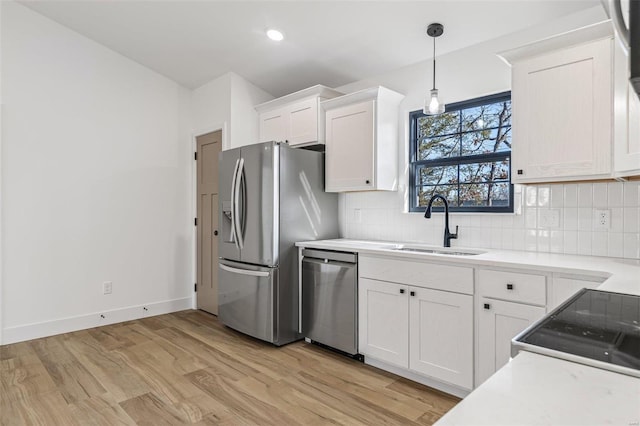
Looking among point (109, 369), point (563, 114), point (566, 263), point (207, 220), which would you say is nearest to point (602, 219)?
point (566, 263)

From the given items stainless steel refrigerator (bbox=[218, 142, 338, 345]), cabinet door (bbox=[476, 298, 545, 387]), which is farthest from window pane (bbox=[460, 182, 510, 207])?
stainless steel refrigerator (bbox=[218, 142, 338, 345])

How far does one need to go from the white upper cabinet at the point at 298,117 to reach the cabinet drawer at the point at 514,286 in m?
2.05

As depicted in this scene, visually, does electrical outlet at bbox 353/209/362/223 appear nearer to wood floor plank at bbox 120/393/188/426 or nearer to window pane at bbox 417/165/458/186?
window pane at bbox 417/165/458/186

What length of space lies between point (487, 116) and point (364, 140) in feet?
3.26

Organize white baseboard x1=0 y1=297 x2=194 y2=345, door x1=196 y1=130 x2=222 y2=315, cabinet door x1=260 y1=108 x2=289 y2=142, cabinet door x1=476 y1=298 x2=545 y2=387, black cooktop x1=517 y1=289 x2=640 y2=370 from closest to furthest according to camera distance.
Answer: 1. black cooktop x1=517 y1=289 x2=640 y2=370
2. cabinet door x1=476 y1=298 x2=545 y2=387
3. white baseboard x1=0 y1=297 x2=194 y2=345
4. cabinet door x1=260 y1=108 x2=289 y2=142
5. door x1=196 y1=130 x2=222 y2=315

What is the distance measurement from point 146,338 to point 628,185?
3957 millimetres

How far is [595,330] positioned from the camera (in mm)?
911

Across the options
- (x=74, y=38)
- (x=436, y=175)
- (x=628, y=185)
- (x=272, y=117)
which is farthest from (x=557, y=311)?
(x=74, y=38)

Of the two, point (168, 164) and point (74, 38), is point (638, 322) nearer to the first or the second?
point (168, 164)

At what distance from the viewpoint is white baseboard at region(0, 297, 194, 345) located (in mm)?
3518

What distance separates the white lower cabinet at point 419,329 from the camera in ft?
7.67

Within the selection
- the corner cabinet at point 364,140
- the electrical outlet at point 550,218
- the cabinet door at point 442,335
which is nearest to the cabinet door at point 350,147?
the corner cabinet at point 364,140

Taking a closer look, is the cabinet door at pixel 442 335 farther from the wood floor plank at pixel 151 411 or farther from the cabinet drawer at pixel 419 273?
the wood floor plank at pixel 151 411

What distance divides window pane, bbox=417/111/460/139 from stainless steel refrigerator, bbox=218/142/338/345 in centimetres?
97
